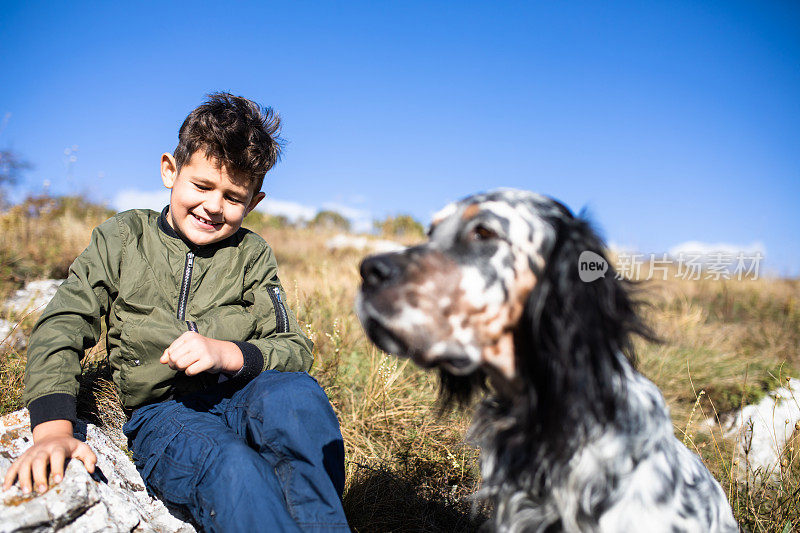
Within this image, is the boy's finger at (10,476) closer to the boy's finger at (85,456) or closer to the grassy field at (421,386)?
the boy's finger at (85,456)

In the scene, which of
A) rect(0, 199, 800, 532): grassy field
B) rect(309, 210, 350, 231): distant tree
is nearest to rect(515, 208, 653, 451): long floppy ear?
rect(0, 199, 800, 532): grassy field

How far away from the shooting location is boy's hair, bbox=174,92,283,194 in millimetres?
2627

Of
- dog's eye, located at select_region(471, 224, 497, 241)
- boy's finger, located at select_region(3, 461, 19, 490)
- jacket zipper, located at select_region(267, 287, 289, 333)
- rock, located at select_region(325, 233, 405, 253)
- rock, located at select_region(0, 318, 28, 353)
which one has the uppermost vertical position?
rock, located at select_region(325, 233, 405, 253)

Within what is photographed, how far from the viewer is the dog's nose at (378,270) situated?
60.7 inches

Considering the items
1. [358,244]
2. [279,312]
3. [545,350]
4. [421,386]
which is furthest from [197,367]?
[358,244]

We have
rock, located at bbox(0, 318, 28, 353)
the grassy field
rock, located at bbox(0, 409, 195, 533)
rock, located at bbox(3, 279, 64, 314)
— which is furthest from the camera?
rock, located at bbox(3, 279, 64, 314)

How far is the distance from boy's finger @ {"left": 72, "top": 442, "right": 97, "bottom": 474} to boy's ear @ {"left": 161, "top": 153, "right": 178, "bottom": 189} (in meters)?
1.39

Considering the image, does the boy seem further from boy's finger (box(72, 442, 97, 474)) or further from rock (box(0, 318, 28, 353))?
rock (box(0, 318, 28, 353))

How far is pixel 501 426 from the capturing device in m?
1.76

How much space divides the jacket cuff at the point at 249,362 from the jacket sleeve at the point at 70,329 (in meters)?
0.65

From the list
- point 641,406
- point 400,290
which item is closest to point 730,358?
point 641,406

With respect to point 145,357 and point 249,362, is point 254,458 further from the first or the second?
point 145,357

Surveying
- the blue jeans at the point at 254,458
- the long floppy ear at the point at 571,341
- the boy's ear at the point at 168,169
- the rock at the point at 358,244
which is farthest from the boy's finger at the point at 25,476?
the rock at the point at 358,244

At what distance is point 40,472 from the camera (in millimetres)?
1835
